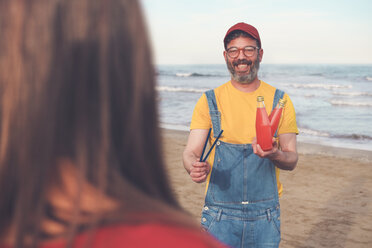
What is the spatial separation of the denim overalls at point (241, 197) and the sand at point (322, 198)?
8.77 feet

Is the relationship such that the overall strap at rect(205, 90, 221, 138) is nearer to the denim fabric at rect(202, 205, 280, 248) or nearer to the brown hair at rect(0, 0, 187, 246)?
the denim fabric at rect(202, 205, 280, 248)

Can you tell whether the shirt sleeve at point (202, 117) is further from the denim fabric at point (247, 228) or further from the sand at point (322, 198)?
the sand at point (322, 198)

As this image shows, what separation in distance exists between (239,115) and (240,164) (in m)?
0.35

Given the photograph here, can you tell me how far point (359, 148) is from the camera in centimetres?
1158

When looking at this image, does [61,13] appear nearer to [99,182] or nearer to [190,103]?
[99,182]

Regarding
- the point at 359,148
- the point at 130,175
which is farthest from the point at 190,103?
the point at 130,175

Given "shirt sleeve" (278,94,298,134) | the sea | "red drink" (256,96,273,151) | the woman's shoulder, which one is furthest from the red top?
the sea

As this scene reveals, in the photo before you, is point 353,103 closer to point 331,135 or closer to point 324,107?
point 324,107

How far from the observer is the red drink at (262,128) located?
113 inches

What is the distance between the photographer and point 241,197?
3123 mm

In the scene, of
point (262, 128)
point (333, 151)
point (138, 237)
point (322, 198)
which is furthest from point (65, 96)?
point (333, 151)

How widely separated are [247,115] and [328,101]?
19.8m

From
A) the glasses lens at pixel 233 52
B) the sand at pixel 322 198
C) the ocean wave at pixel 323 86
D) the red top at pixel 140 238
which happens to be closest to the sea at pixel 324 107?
the ocean wave at pixel 323 86

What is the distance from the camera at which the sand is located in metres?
5.85
